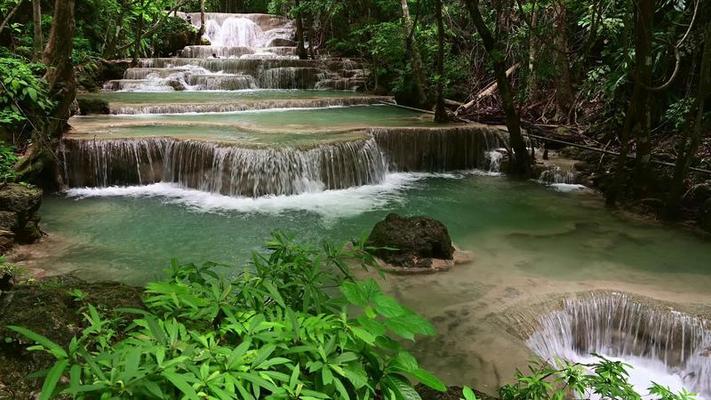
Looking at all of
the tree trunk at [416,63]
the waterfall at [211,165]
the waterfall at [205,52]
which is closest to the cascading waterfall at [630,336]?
the waterfall at [211,165]

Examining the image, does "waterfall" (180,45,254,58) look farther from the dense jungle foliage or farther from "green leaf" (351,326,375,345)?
"green leaf" (351,326,375,345)

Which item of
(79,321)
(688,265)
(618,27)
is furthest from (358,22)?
(79,321)

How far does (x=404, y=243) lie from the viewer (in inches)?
215

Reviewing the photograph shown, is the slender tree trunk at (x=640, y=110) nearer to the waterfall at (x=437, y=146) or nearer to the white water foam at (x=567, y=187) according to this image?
the white water foam at (x=567, y=187)

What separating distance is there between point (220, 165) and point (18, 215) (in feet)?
10.0

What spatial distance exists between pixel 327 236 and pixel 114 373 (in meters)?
5.30

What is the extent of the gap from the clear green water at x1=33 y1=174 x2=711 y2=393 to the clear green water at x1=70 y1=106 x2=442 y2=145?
1250mm

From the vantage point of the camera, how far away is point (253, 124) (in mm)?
10539

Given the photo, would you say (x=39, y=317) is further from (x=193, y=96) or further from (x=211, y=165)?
(x=193, y=96)

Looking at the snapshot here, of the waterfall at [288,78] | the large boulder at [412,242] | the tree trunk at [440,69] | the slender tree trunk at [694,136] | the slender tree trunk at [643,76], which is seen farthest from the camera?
the waterfall at [288,78]

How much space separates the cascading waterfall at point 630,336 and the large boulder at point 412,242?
1.44m

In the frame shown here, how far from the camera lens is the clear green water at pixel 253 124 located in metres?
9.15

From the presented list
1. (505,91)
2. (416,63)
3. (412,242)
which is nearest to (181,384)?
(412,242)

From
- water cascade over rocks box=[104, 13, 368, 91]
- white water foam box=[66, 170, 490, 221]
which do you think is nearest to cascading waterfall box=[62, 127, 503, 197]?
white water foam box=[66, 170, 490, 221]
